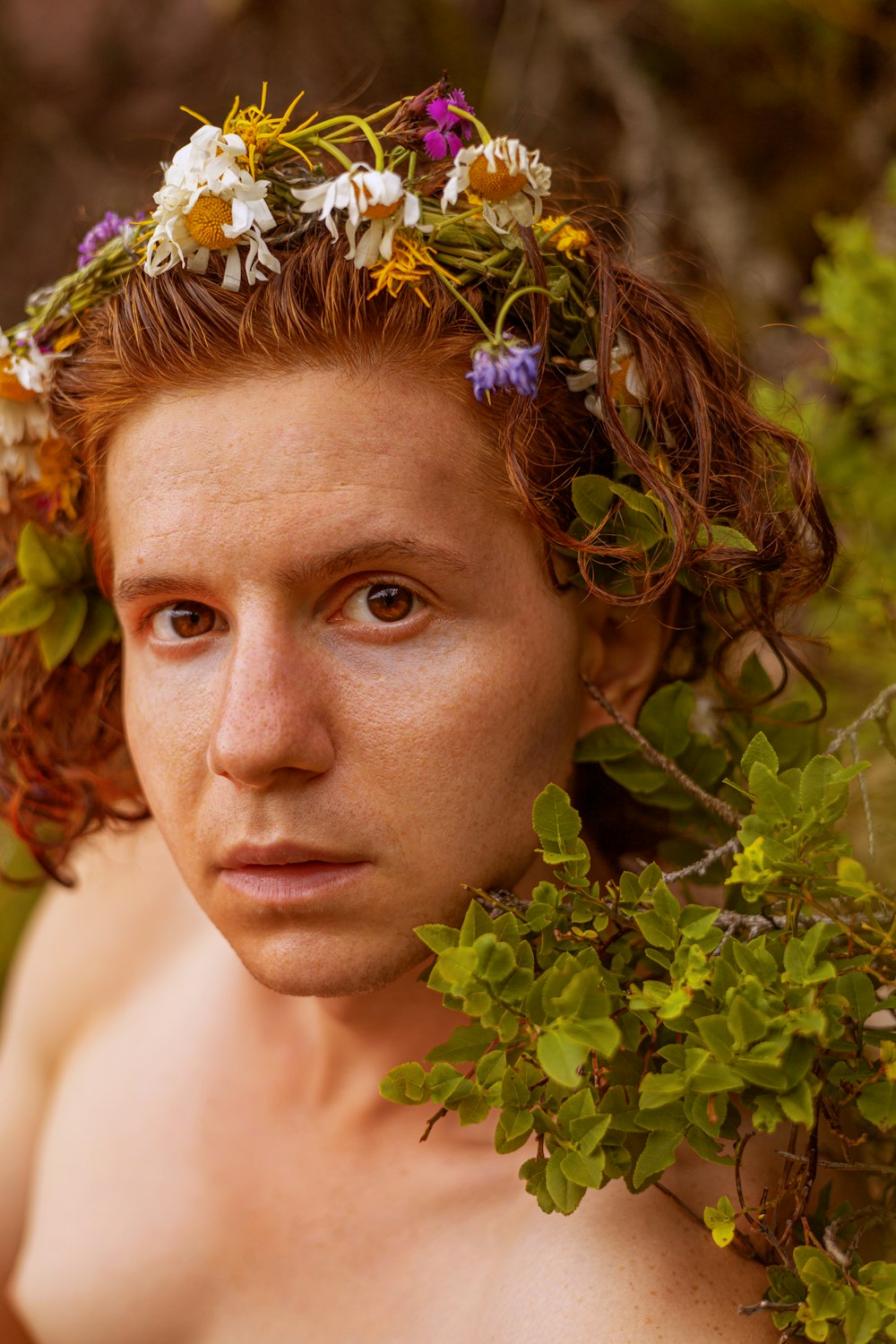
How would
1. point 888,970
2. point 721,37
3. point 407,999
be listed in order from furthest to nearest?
A: 1. point 721,37
2. point 407,999
3. point 888,970

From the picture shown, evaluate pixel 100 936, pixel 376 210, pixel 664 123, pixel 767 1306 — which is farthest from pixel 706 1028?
pixel 664 123

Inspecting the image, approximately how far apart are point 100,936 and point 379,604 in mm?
1344

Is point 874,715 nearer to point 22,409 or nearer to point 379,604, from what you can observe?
point 379,604

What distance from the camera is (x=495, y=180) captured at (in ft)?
4.89

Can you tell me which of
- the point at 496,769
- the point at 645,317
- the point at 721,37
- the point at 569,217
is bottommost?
the point at 496,769

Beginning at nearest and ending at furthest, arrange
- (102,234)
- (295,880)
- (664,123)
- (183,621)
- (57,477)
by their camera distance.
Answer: (295,880) → (183,621) → (102,234) → (57,477) → (664,123)

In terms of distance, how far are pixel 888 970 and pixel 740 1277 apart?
17.1 inches

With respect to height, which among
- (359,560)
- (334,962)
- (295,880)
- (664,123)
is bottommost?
(334,962)

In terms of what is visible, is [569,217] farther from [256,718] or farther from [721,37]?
[721,37]

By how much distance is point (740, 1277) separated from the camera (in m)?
1.50

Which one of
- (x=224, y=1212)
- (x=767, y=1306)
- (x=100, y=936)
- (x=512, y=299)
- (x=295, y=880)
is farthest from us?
(x=100, y=936)

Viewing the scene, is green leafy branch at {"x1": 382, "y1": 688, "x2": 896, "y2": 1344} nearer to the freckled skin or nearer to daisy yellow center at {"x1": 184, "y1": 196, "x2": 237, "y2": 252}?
the freckled skin

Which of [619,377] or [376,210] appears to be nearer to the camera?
[376,210]

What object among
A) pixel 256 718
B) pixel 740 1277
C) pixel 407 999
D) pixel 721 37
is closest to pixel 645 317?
pixel 256 718
